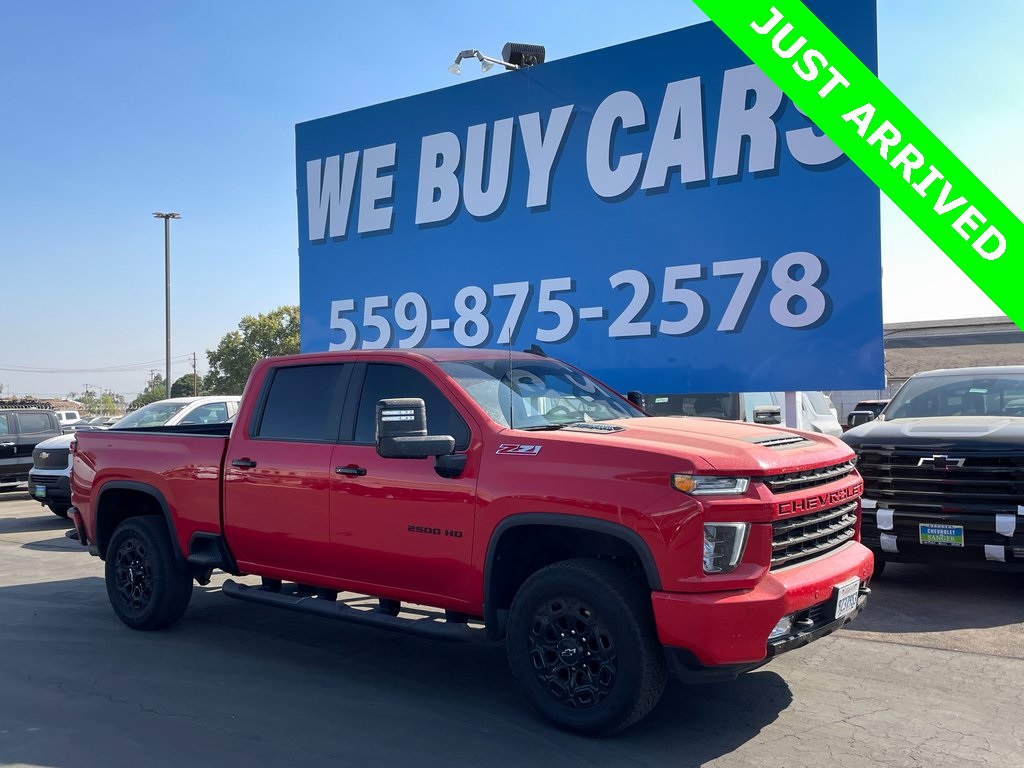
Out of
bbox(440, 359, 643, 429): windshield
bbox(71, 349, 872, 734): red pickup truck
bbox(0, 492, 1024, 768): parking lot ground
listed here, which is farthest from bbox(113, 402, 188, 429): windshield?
bbox(440, 359, 643, 429): windshield

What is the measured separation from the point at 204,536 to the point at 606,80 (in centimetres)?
664

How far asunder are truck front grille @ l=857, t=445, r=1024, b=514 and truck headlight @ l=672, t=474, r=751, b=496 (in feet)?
12.3

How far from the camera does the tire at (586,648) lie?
411 cm

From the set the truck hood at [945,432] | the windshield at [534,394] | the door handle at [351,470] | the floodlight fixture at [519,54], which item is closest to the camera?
the windshield at [534,394]

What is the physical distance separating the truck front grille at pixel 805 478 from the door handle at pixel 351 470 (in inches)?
91.8

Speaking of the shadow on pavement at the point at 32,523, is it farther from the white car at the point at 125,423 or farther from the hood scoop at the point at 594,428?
the hood scoop at the point at 594,428

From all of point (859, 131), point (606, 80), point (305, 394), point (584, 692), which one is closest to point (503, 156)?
point (606, 80)

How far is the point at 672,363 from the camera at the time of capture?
9656 millimetres

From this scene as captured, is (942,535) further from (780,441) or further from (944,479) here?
(780,441)

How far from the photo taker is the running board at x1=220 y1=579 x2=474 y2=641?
484 centimetres

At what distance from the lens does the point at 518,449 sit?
462cm

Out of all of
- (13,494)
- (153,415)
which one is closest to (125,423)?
(153,415)

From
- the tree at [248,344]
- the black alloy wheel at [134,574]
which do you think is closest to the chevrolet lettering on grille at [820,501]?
the black alloy wheel at [134,574]

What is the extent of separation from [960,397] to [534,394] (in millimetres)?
5182
